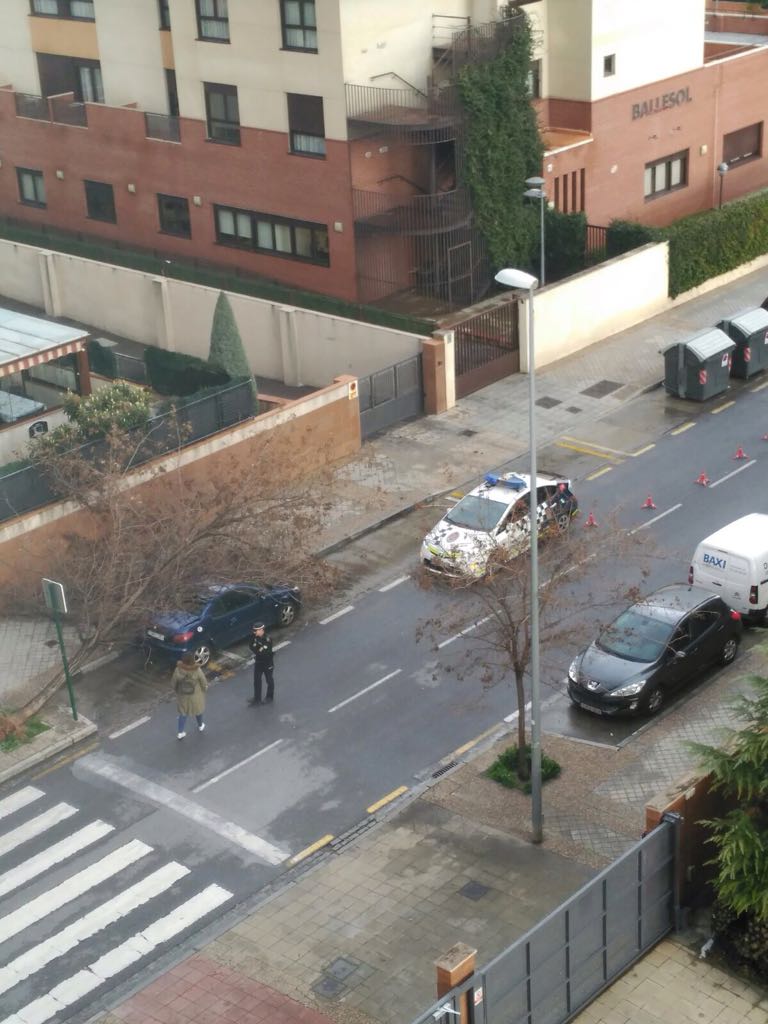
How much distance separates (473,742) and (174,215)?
2483 cm

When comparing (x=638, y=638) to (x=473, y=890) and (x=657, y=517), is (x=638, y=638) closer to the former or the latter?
(x=473, y=890)

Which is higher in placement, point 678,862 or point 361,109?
point 361,109

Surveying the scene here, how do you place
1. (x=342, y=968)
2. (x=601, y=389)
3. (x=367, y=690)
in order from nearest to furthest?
(x=342, y=968)
(x=367, y=690)
(x=601, y=389)

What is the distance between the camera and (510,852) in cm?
2162

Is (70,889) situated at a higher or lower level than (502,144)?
lower

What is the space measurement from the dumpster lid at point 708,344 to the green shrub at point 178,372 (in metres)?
10.9

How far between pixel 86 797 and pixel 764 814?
10.3 metres

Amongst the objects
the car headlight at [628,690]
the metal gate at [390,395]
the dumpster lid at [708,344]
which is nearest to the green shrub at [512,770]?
the car headlight at [628,690]

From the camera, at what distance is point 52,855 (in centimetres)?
2216

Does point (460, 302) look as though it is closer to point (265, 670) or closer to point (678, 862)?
point (265, 670)

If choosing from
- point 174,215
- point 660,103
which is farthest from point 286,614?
point 660,103

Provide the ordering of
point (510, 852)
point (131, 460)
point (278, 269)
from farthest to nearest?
point (278, 269) < point (131, 460) < point (510, 852)

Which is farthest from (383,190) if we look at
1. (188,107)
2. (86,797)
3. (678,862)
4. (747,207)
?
(678,862)

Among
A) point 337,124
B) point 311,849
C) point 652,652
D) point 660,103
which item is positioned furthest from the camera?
point 660,103
